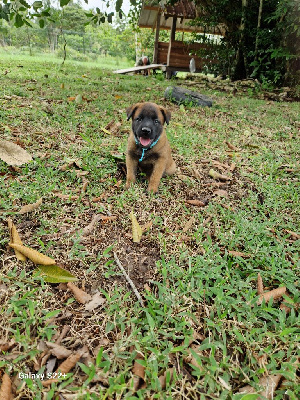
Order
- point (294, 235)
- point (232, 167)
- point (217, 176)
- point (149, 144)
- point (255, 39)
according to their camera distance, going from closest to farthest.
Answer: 1. point (294, 235)
2. point (149, 144)
3. point (217, 176)
4. point (232, 167)
5. point (255, 39)

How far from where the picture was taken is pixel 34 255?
83.6 inches

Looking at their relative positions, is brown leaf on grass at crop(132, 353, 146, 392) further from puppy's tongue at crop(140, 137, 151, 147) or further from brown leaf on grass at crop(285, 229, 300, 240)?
puppy's tongue at crop(140, 137, 151, 147)

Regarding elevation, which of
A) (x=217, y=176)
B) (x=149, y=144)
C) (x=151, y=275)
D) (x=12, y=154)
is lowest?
(x=151, y=275)

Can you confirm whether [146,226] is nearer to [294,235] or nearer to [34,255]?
[34,255]

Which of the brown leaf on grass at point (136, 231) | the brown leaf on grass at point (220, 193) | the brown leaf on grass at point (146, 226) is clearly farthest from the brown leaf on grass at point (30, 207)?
the brown leaf on grass at point (220, 193)

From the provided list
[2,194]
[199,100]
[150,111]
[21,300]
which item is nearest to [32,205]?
[2,194]

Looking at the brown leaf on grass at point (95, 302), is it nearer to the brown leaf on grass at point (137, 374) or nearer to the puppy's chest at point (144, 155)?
the brown leaf on grass at point (137, 374)

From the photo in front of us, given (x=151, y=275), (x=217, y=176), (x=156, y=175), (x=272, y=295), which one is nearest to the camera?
(x=272, y=295)

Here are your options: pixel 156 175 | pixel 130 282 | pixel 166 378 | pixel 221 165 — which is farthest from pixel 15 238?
pixel 221 165

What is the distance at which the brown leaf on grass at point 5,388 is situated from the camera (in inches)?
53.9

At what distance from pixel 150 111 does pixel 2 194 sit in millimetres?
1846

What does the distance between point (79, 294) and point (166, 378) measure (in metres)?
0.77

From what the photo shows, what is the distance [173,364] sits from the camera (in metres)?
1.61

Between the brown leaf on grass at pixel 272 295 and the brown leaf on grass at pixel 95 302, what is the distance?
108cm
